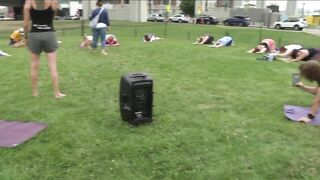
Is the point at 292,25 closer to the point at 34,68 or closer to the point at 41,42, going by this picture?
the point at 34,68

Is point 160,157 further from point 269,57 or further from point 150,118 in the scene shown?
point 269,57

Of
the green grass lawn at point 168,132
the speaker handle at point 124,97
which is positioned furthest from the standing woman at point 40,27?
the speaker handle at point 124,97

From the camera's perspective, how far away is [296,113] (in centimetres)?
546

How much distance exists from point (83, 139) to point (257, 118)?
7.31ft

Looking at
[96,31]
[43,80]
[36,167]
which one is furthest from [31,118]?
[96,31]

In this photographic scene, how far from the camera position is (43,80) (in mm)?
7449

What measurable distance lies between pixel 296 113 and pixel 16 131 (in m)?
3.57

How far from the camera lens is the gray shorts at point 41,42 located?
18.4 ft

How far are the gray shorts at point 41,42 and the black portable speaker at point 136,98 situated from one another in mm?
1556

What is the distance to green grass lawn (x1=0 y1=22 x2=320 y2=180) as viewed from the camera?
364cm

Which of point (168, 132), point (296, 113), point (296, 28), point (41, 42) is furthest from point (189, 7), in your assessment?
point (168, 132)

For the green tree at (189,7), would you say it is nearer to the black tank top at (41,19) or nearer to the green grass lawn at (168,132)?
the green grass lawn at (168,132)

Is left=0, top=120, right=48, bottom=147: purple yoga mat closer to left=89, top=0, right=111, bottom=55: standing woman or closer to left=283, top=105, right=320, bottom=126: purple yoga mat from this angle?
left=283, top=105, right=320, bottom=126: purple yoga mat

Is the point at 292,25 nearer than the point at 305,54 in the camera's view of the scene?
No
